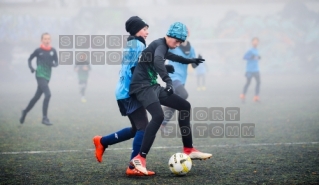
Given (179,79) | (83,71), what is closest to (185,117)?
(179,79)

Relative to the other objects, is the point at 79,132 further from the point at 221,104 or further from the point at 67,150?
the point at 221,104

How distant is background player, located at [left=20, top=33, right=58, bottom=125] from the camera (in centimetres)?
1089

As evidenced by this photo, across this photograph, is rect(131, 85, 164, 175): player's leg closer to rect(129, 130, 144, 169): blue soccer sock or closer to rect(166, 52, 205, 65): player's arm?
rect(129, 130, 144, 169): blue soccer sock

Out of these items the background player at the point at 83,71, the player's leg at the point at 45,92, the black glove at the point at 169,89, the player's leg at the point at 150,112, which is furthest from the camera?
the background player at the point at 83,71

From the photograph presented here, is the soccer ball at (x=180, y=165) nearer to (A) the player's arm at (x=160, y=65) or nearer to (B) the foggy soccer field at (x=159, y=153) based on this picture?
(B) the foggy soccer field at (x=159, y=153)

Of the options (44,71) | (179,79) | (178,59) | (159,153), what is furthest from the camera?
(44,71)

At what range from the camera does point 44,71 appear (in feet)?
36.1

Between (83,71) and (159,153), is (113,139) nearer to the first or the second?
(159,153)

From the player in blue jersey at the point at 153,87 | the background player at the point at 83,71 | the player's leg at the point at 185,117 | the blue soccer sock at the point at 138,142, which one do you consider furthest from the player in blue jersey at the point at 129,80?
the background player at the point at 83,71

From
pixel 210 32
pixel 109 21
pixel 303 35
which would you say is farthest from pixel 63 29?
pixel 303 35

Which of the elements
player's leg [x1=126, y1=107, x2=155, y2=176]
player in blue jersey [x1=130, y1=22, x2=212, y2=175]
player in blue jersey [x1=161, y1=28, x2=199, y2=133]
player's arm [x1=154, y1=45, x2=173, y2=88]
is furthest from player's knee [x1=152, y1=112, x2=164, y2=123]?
player in blue jersey [x1=161, y1=28, x2=199, y2=133]

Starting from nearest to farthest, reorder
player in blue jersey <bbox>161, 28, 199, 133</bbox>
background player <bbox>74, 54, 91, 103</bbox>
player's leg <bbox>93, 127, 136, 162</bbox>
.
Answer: player's leg <bbox>93, 127, 136, 162</bbox> < player in blue jersey <bbox>161, 28, 199, 133</bbox> < background player <bbox>74, 54, 91, 103</bbox>

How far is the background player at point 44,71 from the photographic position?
35.7 feet

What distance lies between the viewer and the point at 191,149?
5770mm
